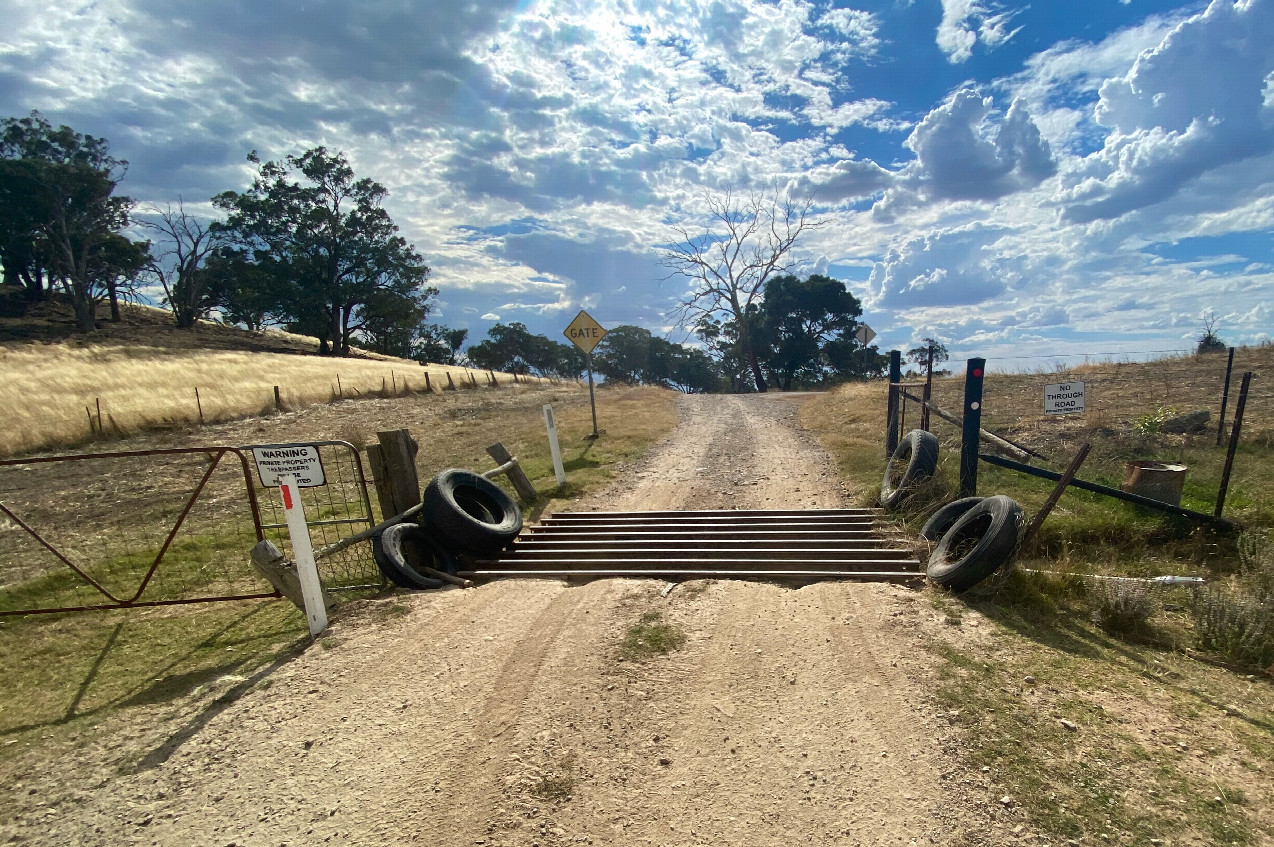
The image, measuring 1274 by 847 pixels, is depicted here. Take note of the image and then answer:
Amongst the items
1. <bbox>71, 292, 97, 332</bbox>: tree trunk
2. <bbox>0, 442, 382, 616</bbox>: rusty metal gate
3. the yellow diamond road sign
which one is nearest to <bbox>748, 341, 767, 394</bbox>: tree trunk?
the yellow diamond road sign

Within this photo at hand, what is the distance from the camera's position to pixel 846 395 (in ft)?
63.8

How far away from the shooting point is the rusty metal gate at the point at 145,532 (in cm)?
566

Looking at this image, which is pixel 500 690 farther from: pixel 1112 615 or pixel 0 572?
pixel 0 572

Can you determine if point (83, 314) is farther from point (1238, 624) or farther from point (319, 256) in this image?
point (1238, 624)

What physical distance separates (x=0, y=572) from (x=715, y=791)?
27.9 ft

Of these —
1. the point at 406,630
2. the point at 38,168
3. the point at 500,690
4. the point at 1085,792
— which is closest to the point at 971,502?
the point at 1085,792

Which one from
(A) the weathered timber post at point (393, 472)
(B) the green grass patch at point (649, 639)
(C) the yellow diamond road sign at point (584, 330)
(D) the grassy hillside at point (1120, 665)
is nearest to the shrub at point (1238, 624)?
(D) the grassy hillside at point (1120, 665)

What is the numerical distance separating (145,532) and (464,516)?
17.1 feet

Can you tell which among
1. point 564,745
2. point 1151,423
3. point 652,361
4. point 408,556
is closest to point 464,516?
point 408,556

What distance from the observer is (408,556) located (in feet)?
19.5

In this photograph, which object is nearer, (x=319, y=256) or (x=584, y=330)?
(x=584, y=330)

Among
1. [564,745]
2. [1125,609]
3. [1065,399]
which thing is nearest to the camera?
[564,745]

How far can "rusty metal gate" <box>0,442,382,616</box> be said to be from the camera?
18.6 feet

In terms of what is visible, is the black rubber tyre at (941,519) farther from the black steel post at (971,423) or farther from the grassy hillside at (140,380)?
the grassy hillside at (140,380)
